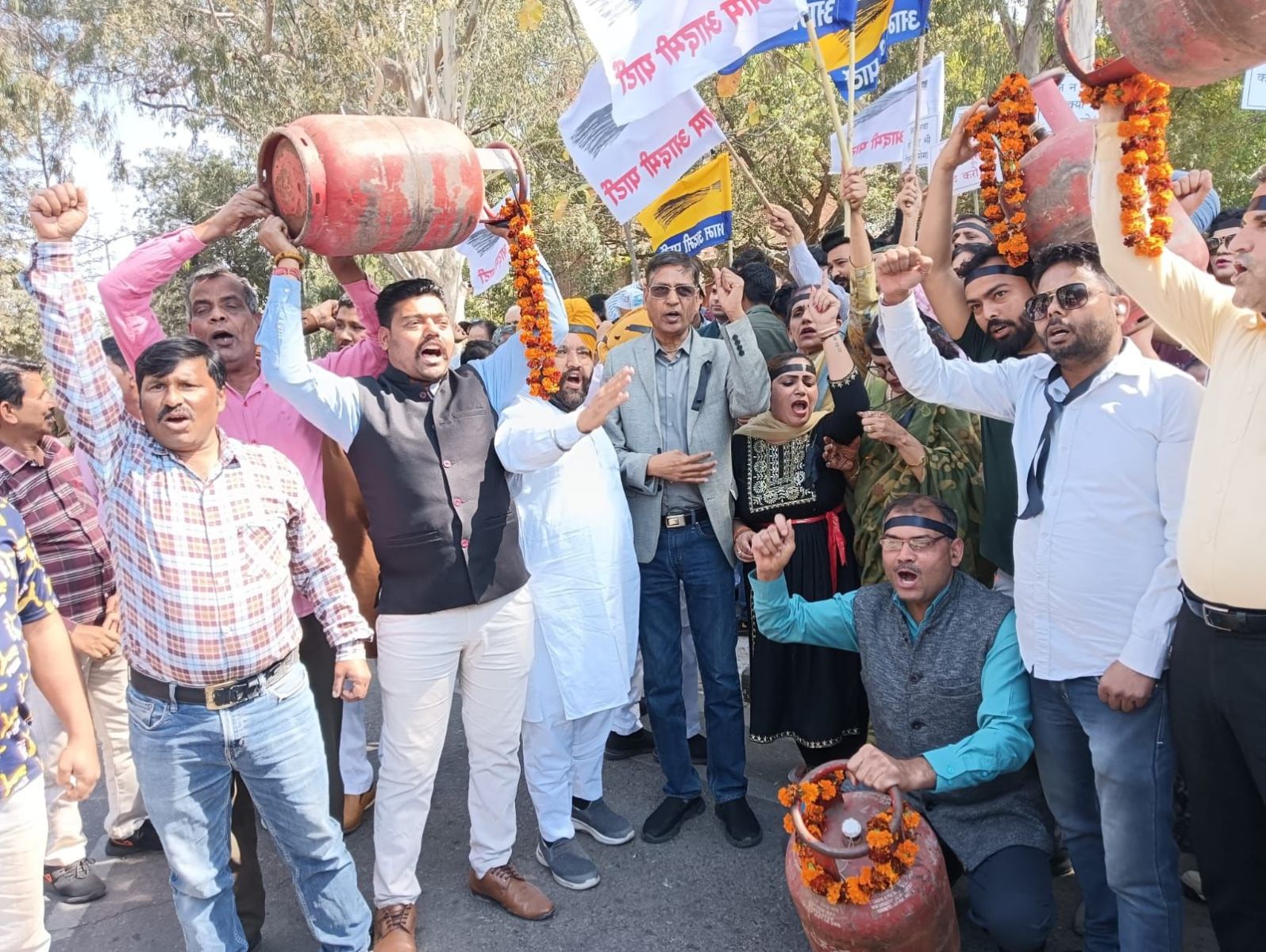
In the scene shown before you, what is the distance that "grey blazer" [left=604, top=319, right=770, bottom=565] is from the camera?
3.95 meters

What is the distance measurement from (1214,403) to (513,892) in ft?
9.04

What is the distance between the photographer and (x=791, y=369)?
4031 millimetres

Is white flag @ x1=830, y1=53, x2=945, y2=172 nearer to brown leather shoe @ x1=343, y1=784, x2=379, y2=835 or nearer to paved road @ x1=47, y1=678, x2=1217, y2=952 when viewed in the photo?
paved road @ x1=47, y1=678, x2=1217, y2=952

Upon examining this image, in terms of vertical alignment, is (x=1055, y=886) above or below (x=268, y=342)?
below

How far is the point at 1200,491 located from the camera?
7.75 feet

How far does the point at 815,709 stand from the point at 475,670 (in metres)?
1.45

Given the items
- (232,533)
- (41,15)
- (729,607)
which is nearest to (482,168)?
(232,533)

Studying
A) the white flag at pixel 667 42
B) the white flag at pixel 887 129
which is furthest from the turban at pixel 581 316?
the white flag at pixel 887 129

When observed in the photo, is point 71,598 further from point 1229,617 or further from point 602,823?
point 1229,617

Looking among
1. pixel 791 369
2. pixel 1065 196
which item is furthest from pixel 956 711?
pixel 1065 196

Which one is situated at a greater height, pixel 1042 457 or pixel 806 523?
pixel 1042 457

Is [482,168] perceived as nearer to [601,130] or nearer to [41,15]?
[601,130]

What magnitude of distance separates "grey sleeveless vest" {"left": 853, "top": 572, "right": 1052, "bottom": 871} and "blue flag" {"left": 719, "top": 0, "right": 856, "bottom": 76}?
2.89 meters

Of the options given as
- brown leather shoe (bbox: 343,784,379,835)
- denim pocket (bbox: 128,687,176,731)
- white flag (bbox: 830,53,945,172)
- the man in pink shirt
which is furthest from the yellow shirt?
white flag (bbox: 830,53,945,172)
